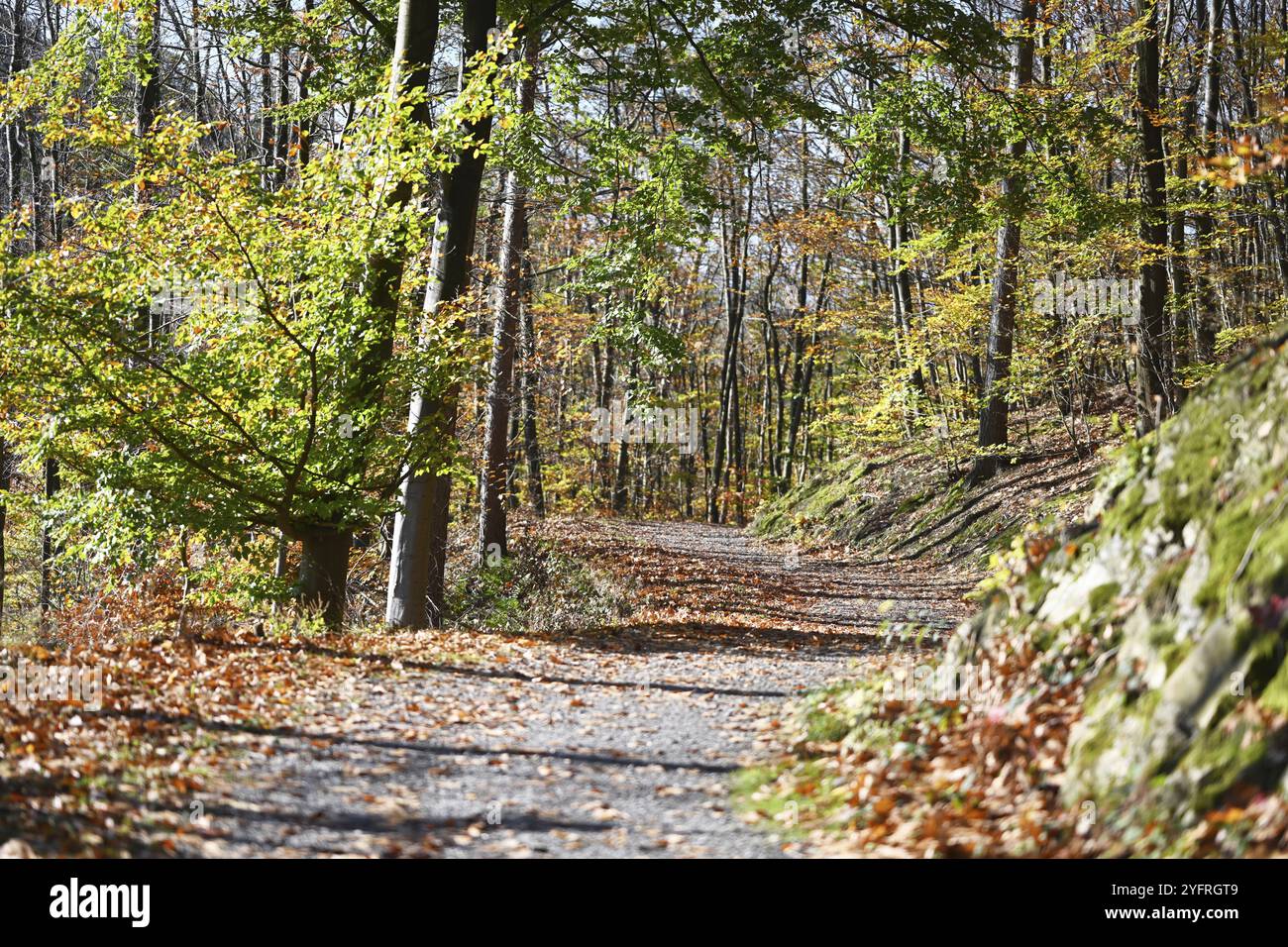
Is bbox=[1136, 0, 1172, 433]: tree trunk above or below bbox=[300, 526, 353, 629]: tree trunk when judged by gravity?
above

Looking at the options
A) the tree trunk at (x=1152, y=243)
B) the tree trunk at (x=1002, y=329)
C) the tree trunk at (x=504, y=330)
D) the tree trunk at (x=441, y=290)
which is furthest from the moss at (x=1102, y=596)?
the tree trunk at (x=1002, y=329)

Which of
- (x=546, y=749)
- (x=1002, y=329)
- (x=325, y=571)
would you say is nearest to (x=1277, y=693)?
(x=546, y=749)

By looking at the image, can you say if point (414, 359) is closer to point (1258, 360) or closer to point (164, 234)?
point (164, 234)

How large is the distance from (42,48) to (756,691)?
19.4 meters

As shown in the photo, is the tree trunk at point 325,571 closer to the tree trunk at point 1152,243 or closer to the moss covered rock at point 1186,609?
the moss covered rock at point 1186,609

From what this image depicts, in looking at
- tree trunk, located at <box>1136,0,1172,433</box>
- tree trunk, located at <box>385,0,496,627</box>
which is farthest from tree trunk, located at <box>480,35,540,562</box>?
tree trunk, located at <box>1136,0,1172,433</box>

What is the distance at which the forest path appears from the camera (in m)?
4.76

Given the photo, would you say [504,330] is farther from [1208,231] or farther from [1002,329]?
[1208,231]

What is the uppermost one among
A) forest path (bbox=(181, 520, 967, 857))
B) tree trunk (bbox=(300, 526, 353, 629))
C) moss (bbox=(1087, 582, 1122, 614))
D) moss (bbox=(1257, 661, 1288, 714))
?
moss (bbox=(1087, 582, 1122, 614))

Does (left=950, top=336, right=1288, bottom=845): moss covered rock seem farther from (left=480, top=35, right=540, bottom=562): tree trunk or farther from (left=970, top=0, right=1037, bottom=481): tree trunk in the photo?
(left=970, top=0, right=1037, bottom=481): tree trunk

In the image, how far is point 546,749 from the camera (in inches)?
248

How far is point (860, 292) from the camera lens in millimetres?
35438

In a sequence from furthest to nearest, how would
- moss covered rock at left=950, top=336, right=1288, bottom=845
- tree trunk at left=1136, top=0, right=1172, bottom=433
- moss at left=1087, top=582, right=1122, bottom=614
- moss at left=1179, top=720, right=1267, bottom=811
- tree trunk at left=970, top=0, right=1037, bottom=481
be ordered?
tree trunk at left=970, top=0, right=1037, bottom=481, tree trunk at left=1136, top=0, right=1172, bottom=433, moss at left=1087, top=582, right=1122, bottom=614, moss covered rock at left=950, top=336, right=1288, bottom=845, moss at left=1179, top=720, right=1267, bottom=811
